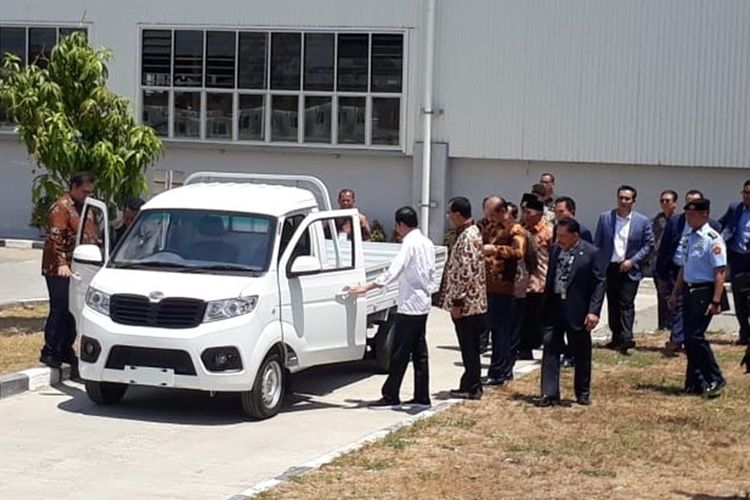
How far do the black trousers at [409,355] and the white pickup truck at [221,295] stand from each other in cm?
65

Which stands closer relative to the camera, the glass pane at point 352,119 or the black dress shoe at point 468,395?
the black dress shoe at point 468,395

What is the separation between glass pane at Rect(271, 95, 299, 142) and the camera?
27.0 metres

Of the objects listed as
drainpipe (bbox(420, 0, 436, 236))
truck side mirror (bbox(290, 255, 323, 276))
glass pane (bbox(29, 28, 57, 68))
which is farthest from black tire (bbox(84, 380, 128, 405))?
glass pane (bbox(29, 28, 57, 68))

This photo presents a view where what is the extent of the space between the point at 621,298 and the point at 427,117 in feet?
34.5

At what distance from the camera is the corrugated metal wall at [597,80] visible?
24.2 m

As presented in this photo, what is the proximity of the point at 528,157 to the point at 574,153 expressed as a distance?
2.75 feet

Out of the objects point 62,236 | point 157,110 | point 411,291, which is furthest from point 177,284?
point 157,110

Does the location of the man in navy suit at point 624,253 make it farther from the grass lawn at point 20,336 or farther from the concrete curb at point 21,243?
the concrete curb at point 21,243

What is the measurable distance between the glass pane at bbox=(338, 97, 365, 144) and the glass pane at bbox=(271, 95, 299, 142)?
903 millimetres

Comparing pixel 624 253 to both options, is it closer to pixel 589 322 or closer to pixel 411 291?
pixel 589 322

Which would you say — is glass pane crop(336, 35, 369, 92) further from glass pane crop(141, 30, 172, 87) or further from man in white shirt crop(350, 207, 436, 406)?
man in white shirt crop(350, 207, 436, 406)

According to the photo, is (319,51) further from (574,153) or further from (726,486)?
(726,486)

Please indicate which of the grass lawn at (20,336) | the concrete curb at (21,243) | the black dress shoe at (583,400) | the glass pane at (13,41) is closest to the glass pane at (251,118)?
the concrete curb at (21,243)

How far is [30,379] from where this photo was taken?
13.2 m
